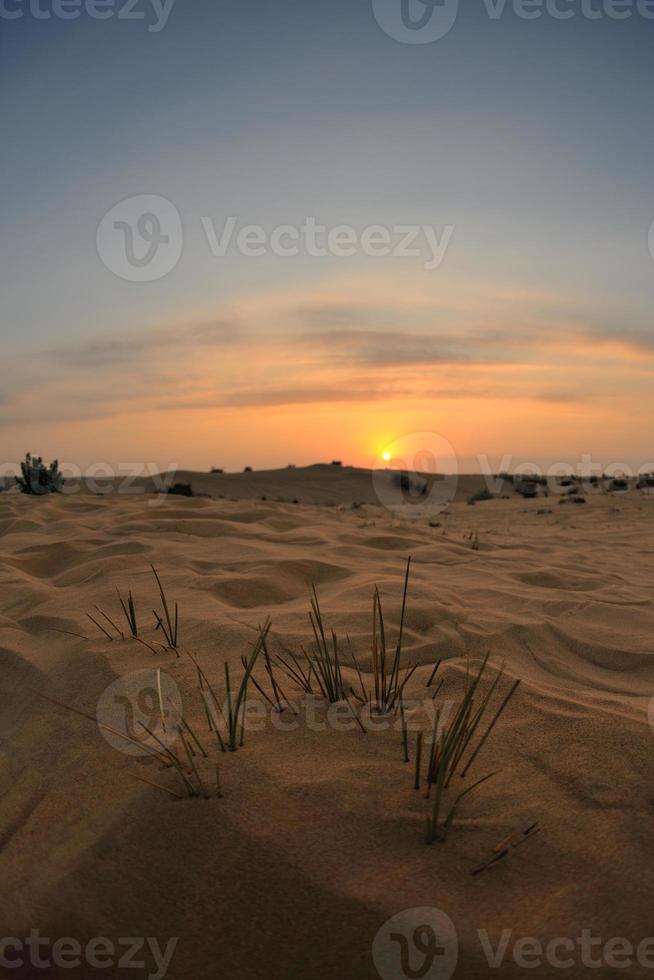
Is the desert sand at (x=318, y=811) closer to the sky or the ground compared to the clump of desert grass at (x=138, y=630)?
closer to the ground

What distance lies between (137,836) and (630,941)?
3.10 feet

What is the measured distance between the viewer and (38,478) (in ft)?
38.8

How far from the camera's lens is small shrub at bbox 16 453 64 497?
11.6 meters

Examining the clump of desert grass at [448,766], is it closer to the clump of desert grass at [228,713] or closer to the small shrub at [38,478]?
the clump of desert grass at [228,713]

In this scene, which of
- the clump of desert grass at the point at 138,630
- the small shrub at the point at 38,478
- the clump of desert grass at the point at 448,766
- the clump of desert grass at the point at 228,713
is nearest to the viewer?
the clump of desert grass at the point at 448,766

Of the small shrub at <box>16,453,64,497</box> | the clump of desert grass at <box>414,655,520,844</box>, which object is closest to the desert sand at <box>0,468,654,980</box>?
the clump of desert grass at <box>414,655,520,844</box>

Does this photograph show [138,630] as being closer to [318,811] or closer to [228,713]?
[228,713]

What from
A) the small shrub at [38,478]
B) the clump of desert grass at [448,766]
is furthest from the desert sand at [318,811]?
the small shrub at [38,478]

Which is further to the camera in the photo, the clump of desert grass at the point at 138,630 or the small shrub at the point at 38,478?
the small shrub at the point at 38,478

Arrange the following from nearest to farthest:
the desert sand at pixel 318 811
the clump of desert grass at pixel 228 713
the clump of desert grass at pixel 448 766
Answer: the desert sand at pixel 318 811, the clump of desert grass at pixel 448 766, the clump of desert grass at pixel 228 713

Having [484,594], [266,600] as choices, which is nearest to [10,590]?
[266,600]

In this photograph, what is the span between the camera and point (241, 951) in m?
1.25

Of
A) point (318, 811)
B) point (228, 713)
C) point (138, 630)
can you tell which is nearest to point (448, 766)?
point (318, 811)

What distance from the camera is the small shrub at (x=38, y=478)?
11594mm
